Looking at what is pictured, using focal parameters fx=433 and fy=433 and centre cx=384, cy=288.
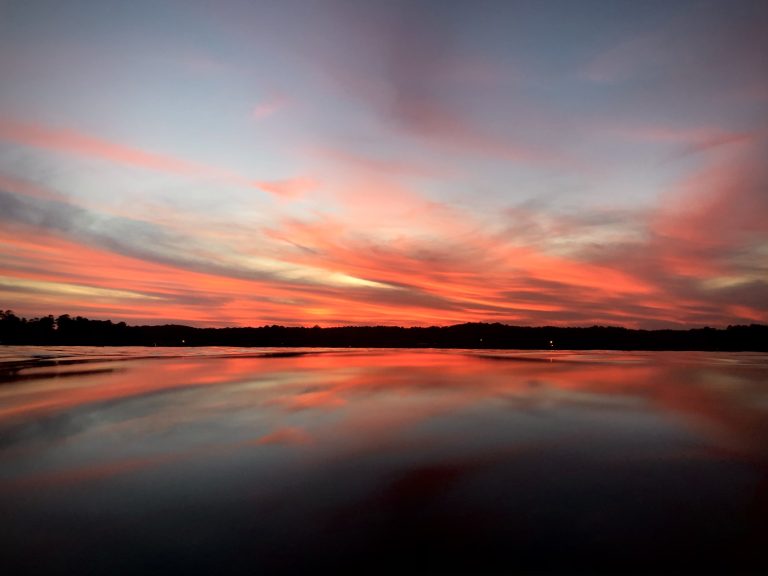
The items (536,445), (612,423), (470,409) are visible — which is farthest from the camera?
(470,409)

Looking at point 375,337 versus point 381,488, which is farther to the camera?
point 375,337

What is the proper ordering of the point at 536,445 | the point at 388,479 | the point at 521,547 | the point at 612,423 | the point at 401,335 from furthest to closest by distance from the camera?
the point at 401,335 → the point at 612,423 → the point at 536,445 → the point at 388,479 → the point at 521,547

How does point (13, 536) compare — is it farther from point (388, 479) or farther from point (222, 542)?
point (388, 479)

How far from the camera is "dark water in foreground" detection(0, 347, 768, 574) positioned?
175 inches

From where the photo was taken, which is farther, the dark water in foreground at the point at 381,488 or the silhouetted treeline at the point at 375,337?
the silhouetted treeline at the point at 375,337

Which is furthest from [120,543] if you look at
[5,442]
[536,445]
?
[536,445]

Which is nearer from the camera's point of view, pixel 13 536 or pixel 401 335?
pixel 13 536

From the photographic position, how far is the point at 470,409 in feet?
43.5

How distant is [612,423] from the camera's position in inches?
449

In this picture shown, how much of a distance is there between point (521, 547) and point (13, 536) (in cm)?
560

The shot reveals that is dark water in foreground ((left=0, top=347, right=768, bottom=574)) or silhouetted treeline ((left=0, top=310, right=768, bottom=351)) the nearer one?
dark water in foreground ((left=0, top=347, right=768, bottom=574))

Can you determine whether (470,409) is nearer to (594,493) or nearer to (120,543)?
(594,493)

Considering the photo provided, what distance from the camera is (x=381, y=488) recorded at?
6.48 meters

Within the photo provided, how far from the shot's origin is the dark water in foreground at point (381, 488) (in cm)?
444
